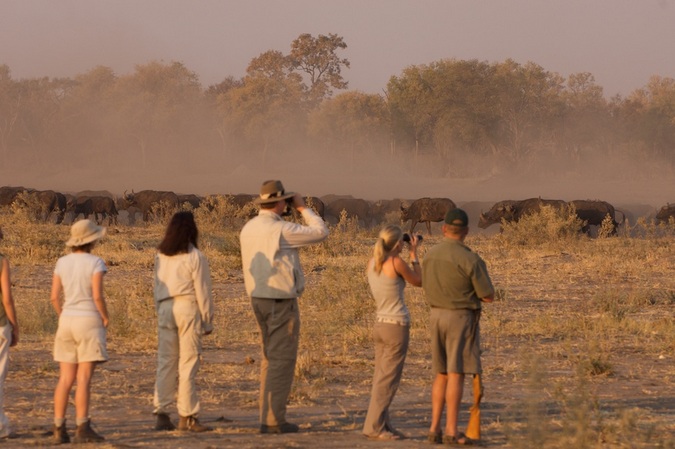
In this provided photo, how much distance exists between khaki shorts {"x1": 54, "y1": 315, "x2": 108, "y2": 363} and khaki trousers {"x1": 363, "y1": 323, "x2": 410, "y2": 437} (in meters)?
1.98

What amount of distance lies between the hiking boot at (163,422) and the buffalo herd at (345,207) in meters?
28.4

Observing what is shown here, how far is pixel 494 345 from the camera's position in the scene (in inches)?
547

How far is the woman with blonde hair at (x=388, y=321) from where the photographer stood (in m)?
8.78

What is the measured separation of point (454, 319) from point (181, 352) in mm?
2037

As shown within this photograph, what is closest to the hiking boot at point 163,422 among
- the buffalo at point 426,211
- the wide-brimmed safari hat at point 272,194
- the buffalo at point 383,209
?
the wide-brimmed safari hat at point 272,194

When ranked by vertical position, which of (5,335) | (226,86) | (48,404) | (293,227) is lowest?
(48,404)

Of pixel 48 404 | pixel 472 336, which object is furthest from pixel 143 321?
pixel 472 336

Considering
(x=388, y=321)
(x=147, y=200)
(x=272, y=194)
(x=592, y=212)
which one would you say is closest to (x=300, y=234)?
(x=272, y=194)

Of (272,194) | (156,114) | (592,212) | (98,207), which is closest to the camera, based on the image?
(272,194)

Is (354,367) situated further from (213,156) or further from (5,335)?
(213,156)

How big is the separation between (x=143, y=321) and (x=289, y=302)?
6.39 meters

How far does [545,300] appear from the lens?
727 inches

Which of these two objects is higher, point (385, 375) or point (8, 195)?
point (8, 195)

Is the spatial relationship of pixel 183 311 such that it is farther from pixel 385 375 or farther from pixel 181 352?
pixel 385 375
